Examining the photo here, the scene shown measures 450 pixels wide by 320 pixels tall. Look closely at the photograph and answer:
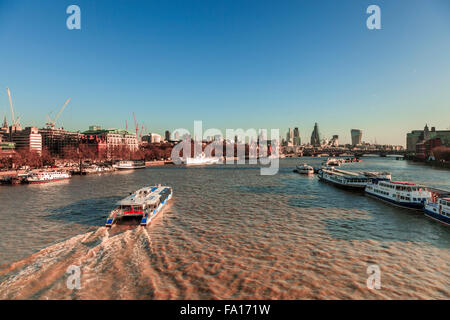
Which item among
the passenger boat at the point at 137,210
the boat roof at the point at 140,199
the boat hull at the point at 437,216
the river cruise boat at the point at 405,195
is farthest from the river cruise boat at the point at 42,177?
the boat hull at the point at 437,216

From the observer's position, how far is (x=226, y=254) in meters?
19.0

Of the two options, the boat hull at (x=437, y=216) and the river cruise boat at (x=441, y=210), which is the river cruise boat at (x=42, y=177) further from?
the river cruise boat at (x=441, y=210)

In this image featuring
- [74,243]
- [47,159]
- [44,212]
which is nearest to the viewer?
[74,243]

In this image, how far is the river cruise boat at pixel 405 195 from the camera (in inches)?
1410

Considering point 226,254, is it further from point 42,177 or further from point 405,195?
point 42,177

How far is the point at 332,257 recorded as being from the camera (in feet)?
60.8

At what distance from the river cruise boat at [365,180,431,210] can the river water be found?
2.39m

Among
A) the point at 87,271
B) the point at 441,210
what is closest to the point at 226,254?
the point at 87,271

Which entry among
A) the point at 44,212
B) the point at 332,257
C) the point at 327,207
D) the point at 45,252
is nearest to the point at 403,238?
the point at 332,257

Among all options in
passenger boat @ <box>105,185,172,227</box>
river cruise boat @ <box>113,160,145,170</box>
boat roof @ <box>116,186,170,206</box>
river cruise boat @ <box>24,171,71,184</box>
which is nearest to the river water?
passenger boat @ <box>105,185,172,227</box>

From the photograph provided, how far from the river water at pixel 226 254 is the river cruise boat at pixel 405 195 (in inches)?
94.0
